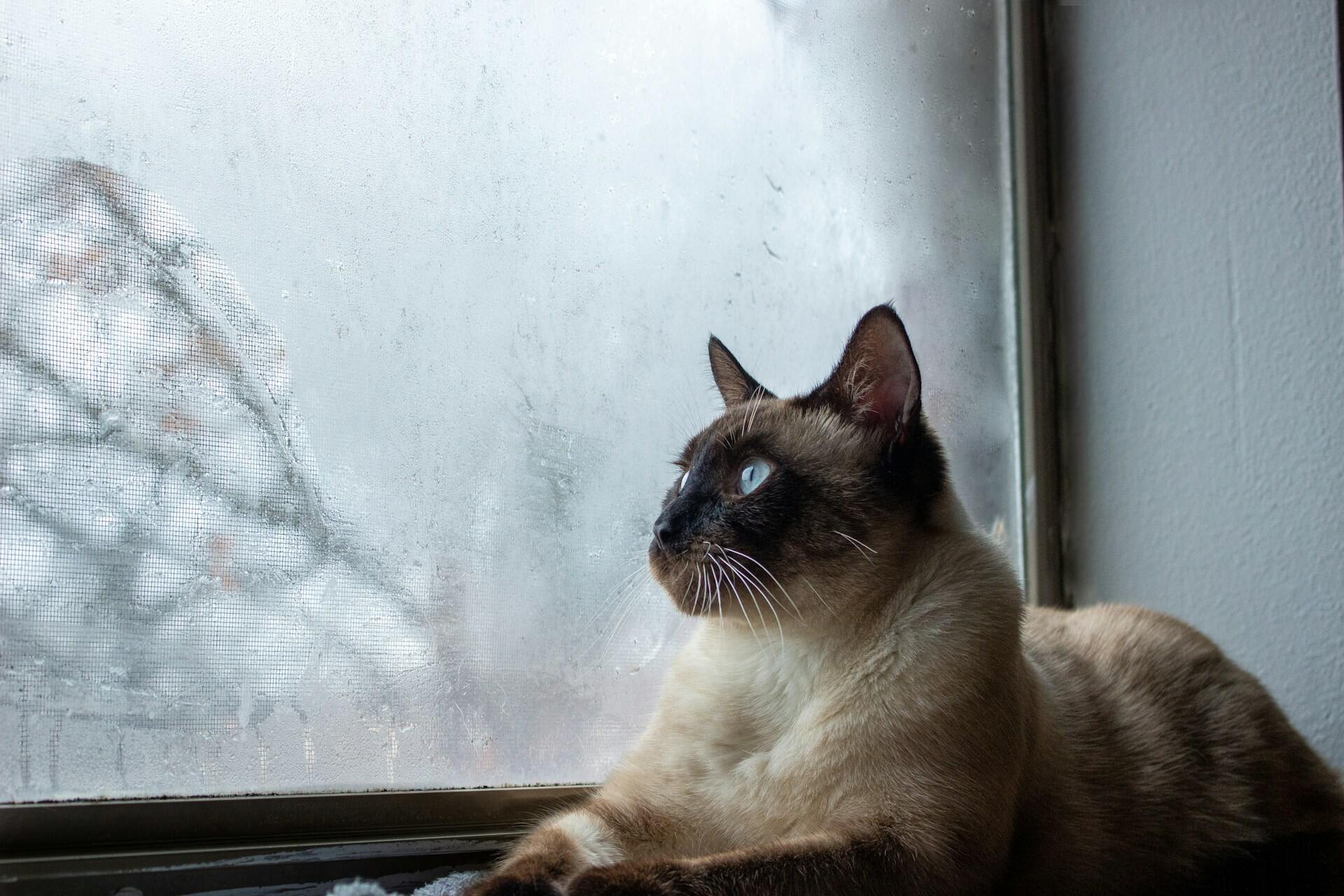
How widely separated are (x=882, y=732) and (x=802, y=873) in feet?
0.77

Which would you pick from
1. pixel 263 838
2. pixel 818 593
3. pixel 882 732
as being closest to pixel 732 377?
pixel 818 593

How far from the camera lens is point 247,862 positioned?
1.42 metres

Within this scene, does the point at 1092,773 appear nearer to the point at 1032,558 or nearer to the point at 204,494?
the point at 1032,558

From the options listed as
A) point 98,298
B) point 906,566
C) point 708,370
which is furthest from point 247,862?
point 708,370

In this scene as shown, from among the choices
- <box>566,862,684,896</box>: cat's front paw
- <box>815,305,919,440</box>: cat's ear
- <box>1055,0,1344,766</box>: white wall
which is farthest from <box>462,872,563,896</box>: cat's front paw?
<box>1055,0,1344,766</box>: white wall

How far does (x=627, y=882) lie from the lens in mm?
1074

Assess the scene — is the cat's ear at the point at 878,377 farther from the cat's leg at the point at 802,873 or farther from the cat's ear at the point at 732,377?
the cat's leg at the point at 802,873

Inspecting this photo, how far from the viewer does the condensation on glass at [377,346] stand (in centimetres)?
140

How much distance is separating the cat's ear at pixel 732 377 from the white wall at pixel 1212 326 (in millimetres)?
1037

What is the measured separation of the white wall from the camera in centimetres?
195

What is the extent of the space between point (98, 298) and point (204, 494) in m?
0.32

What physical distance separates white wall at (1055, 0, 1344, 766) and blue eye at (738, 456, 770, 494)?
1211 millimetres

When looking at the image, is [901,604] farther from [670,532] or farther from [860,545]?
[670,532]

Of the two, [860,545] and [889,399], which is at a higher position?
[889,399]
